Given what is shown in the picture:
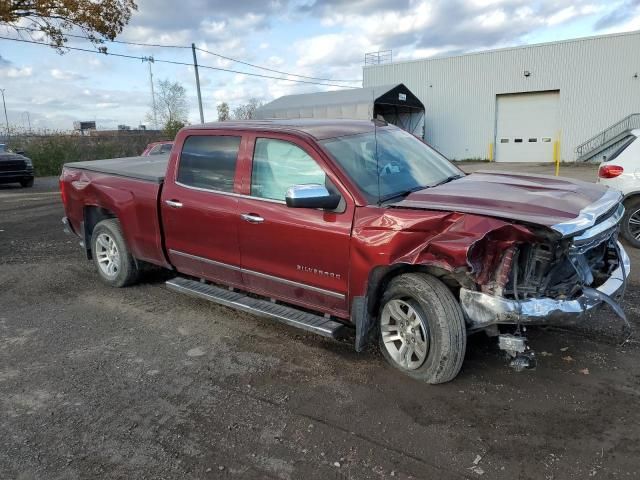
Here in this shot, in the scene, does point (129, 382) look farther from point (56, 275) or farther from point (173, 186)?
point (56, 275)

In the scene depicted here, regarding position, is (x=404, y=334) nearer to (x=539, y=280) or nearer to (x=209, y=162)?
(x=539, y=280)

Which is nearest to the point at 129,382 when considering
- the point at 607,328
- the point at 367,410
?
the point at 367,410

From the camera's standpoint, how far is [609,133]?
2873cm

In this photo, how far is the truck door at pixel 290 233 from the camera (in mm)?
3920

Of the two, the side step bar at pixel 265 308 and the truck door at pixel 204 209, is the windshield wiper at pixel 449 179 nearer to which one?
the side step bar at pixel 265 308

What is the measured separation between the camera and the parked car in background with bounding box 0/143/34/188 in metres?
18.2

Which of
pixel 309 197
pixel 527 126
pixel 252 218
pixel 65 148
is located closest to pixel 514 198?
pixel 309 197

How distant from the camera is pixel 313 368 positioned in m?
4.04

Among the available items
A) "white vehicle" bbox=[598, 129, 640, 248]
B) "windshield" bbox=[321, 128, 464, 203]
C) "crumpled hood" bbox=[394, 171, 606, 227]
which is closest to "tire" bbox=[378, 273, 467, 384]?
"crumpled hood" bbox=[394, 171, 606, 227]

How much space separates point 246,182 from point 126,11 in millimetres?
20003

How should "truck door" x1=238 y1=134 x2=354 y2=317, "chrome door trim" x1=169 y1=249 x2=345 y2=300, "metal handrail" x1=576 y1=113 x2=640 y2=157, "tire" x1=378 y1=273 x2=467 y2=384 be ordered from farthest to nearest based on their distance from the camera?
"metal handrail" x1=576 y1=113 x2=640 y2=157 → "chrome door trim" x1=169 y1=249 x2=345 y2=300 → "truck door" x1=238 y1=134 x2=354 y2=317 → "tire" x1=378 y1=273 x2=467 y2=384

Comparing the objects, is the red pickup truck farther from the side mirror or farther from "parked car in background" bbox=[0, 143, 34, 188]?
"parked car in background" bbox=[0, 143, 34, 188]

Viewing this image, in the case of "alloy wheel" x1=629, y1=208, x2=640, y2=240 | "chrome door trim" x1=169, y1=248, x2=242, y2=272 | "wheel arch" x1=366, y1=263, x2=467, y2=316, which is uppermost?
"wheel arch" x1=366, y1=263, x2=467, y2=316

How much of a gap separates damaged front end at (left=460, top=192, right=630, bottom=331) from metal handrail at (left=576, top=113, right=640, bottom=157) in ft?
93.7
